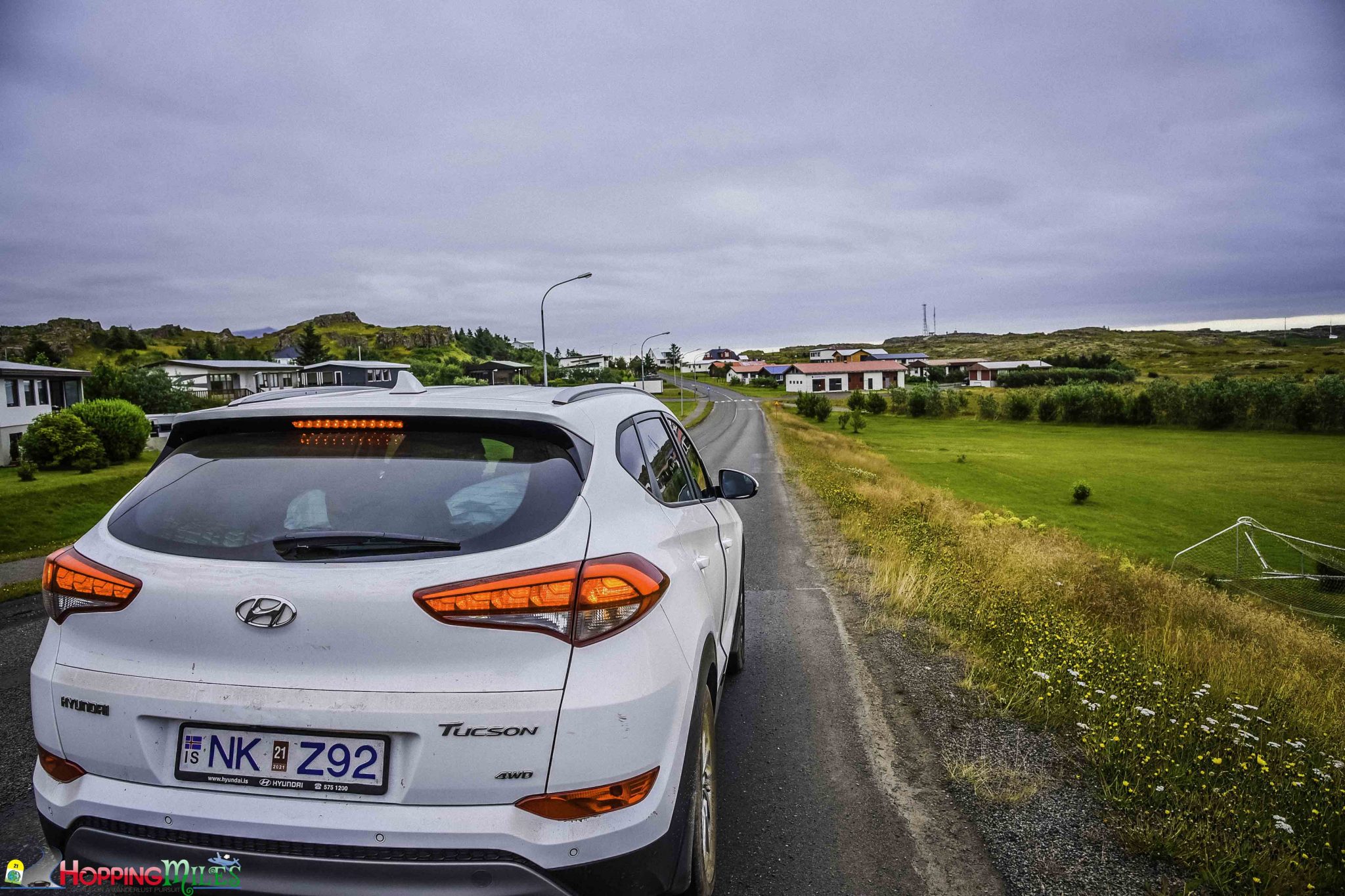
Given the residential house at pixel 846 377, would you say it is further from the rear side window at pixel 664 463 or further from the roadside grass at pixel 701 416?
the rear side window at pixel 664 463

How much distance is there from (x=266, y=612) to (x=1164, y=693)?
4.83 metres

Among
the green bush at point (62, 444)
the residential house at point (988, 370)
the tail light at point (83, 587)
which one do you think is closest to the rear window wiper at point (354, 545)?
the tail light at point (83, 587)

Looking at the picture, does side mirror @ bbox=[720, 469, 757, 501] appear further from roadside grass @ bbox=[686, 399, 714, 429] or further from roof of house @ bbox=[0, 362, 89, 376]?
roadside grass @ bbox=[686, 399, 714, 429]

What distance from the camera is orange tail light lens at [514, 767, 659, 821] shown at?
1899 mm

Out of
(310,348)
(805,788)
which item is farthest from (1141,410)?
(310,348)

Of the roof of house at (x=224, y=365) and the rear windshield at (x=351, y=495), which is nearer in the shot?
the rear windshield at (x=351, y=495)

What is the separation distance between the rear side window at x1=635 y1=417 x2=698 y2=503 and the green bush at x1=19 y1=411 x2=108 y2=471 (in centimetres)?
3487

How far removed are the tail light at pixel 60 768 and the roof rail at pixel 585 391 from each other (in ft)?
5.47

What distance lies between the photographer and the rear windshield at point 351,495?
2.06 m

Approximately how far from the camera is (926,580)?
7.61 m

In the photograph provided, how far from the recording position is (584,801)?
1933 mm

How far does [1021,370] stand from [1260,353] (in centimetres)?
5191

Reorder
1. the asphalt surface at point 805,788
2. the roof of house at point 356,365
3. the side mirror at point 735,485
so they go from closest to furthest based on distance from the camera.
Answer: the asphalt surface at point 805,788 < the side mirror at point 735,485 < the roof of house at point 356,365

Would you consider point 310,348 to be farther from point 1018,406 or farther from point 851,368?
point 1018,406
